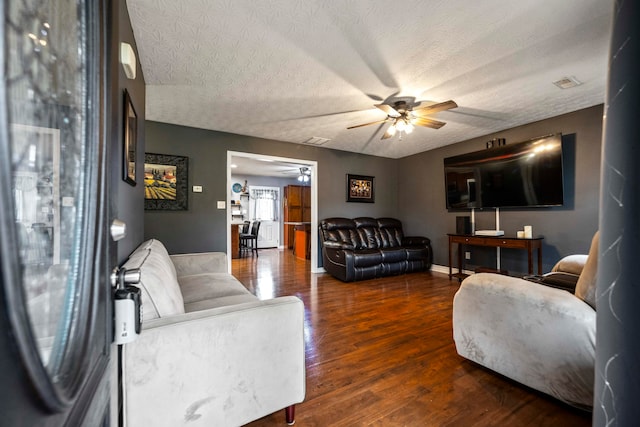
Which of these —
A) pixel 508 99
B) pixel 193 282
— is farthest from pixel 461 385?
pixel 508 99

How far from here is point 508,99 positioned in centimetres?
298

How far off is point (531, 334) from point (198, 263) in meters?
2.69

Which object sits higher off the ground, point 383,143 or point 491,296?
point 383,143

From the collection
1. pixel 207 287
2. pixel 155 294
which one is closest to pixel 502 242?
pixel 207 287

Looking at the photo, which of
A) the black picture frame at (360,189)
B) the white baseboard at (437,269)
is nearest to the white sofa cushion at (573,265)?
the white baseboard at (437,269)

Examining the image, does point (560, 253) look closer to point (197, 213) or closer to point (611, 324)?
point (611, 324)

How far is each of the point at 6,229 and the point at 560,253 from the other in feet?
15.6

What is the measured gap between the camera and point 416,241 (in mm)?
5082

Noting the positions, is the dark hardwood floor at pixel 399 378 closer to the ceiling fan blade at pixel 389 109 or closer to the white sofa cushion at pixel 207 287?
the white sofa cushion at pixel 207 287

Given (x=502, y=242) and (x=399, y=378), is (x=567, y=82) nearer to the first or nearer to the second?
(x=502, y=242)

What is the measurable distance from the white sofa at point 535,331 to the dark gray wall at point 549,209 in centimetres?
258

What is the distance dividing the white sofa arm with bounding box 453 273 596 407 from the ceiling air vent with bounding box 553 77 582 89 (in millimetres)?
2225

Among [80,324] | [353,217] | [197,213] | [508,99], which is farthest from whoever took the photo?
[353,217]

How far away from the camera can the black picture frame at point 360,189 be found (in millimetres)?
5328
